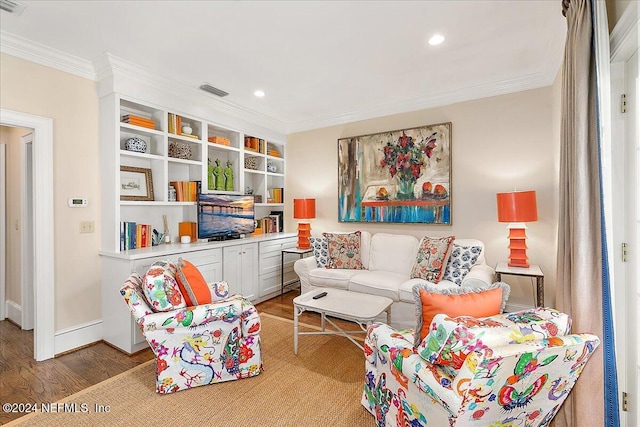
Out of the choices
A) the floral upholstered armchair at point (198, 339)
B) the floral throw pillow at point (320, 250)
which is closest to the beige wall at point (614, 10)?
the floral upholstered armchair at point (198, 339)

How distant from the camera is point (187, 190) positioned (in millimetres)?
3793

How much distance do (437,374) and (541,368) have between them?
15.5 inches

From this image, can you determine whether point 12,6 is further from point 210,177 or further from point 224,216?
point 224,216

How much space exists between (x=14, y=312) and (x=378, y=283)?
4.03m

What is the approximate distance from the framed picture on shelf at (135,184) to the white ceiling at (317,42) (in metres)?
1.05

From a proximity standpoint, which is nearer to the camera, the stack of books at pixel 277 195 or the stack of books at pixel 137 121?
A: the stack of books at pixel 137 121

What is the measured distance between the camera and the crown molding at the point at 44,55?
2.52 meters

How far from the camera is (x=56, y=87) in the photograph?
9.28ft

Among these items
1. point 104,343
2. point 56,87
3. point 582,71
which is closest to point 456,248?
point 582,71

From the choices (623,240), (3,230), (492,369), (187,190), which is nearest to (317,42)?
(187,190)

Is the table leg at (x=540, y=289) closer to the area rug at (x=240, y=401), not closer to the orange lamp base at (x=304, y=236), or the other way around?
the area rug at (x=240, y=401)

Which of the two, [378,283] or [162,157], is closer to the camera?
[378,283]

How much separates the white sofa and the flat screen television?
1.01 m

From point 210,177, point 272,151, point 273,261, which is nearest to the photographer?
point 210,177
